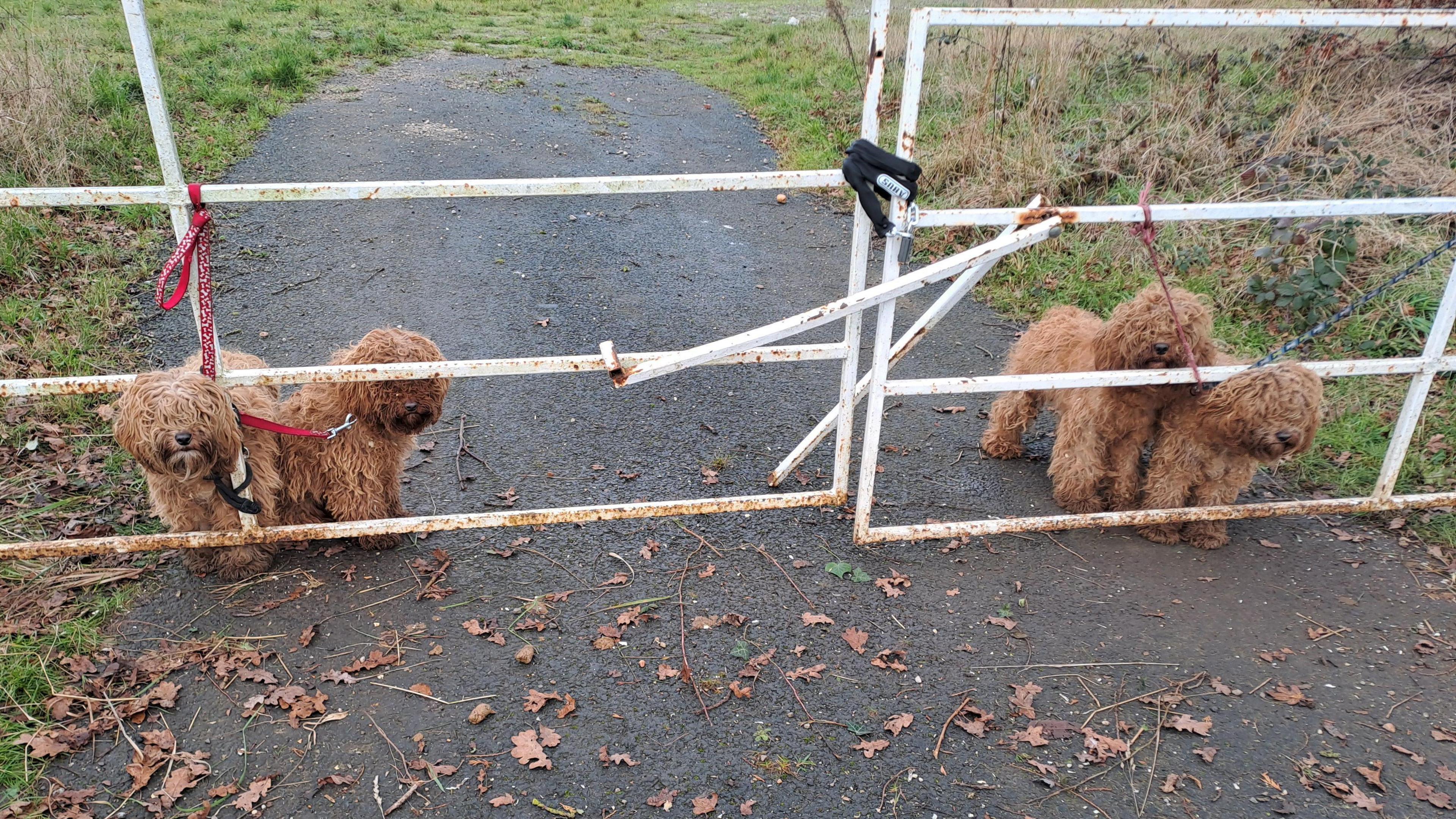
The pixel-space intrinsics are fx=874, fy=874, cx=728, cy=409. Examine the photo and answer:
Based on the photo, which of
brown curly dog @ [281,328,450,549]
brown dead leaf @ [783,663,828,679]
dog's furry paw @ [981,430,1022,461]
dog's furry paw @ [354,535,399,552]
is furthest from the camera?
dog's furry paw @ [981,430,1022,461]

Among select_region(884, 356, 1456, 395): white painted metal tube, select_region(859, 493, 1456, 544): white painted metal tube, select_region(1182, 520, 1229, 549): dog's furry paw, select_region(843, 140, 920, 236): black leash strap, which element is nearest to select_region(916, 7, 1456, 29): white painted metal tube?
select_region(843, 140, 920, 236): black leash strap

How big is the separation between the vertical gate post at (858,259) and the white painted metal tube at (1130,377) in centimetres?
22

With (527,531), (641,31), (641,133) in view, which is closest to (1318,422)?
(527,531)

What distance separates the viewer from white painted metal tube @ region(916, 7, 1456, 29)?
10.7ft

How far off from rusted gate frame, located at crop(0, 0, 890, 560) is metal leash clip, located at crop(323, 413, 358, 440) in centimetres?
41

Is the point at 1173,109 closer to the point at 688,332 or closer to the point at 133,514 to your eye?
the point at 688,332

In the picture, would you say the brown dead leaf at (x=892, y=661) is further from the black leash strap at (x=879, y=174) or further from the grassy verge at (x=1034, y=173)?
the grassy verge at (x=1034, y=173)

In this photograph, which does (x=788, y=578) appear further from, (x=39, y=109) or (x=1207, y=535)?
(x=39, y=109)

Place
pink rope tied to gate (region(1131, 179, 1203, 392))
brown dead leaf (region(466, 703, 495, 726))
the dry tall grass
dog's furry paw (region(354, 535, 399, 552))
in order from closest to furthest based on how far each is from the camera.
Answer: brown dead leaf (region(466, 703, 495, 726)) → pink rope tied to gate (region(1131, 179, 1203, 392)) → dog's furry paw (region(354, 535, 399, 552)) → the dry tall grass

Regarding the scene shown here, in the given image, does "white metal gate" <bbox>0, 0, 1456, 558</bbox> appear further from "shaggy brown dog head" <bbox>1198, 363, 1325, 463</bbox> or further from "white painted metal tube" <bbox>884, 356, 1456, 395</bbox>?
"shaggy brown dog head" <bbox>1198, 363, 1325, 463</bbox>

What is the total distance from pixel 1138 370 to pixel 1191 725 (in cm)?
157

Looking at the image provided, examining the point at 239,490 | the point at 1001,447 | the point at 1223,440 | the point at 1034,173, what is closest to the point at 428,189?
the point at 239,490

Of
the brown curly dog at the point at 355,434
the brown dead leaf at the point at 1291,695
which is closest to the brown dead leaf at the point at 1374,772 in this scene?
the brown dead leaf at the point at 1291,695

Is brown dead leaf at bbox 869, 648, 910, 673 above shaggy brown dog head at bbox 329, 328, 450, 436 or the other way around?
the other way around
